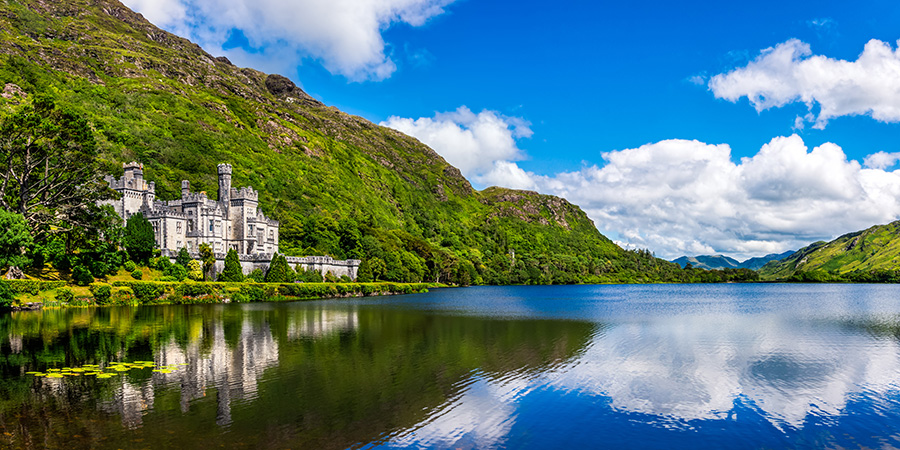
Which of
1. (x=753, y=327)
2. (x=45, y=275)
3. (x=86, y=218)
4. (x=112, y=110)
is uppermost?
(x=112, y=110)

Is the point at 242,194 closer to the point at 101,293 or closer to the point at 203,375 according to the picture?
the point at 101,293

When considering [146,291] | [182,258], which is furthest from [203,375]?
[182,258]

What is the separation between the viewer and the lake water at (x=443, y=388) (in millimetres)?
15477

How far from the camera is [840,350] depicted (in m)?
31.4

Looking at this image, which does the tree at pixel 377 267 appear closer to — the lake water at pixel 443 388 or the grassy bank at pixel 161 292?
the grassy bank at pixel 161 292

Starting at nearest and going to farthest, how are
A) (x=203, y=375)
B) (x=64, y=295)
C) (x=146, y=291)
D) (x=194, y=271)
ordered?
(x=203, y=375)
(x=64, y=295)
(x=146, y=291)
(x=194, y=271)

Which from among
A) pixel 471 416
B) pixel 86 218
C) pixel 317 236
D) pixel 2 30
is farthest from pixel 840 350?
pixel 2 30

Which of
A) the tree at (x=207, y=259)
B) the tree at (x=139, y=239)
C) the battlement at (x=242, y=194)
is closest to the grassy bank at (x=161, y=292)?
the tree at (x=207, y=259)

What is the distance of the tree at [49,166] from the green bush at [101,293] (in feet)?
25.5

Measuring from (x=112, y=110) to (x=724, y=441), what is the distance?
179475 mm

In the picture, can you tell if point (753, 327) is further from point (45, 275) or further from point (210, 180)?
point (210, 180)

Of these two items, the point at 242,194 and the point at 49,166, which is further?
the point at 242,194

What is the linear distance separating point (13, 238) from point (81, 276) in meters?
11.0

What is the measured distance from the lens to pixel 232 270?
3162 inches
